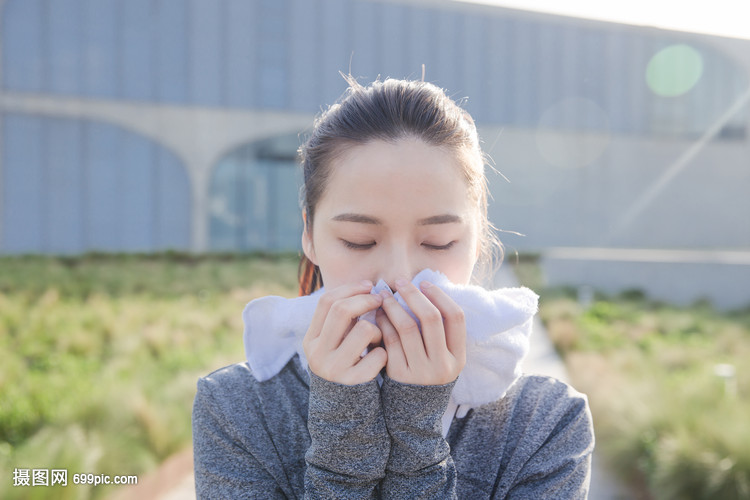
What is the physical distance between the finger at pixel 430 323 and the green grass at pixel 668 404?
2.94 m

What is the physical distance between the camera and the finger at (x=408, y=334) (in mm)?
1181

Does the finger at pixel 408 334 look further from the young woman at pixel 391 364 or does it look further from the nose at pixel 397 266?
the nose at pixel 397 266

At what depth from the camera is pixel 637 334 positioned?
7.75 m

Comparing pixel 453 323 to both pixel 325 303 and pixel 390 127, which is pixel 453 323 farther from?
pixel 390 127

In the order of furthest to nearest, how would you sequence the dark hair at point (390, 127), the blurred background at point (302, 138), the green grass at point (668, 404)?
the blurred background at point (302, 138) < the green grass at point (668, 404) < the dark hair at point (390, 127)

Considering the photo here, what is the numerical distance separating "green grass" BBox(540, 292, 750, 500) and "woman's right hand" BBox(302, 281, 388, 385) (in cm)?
302

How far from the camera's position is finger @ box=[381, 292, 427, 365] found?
1.18 meters

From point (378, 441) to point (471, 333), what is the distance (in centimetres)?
36

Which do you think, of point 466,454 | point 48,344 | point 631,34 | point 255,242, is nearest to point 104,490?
point 466,454

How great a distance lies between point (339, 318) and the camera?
3.82 feet

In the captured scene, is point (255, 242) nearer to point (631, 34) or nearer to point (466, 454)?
point (631, 34)

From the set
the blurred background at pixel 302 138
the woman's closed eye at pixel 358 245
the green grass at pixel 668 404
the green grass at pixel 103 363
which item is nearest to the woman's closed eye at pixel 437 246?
the woman's closed eye at pixel 358 245

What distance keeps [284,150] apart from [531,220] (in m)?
11.0

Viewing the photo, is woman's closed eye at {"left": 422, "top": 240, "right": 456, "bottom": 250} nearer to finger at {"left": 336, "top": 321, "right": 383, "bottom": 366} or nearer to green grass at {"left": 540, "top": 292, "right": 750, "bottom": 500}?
finger at {"left": 336, "top": 321, "right": 383, "bottom": 366}
